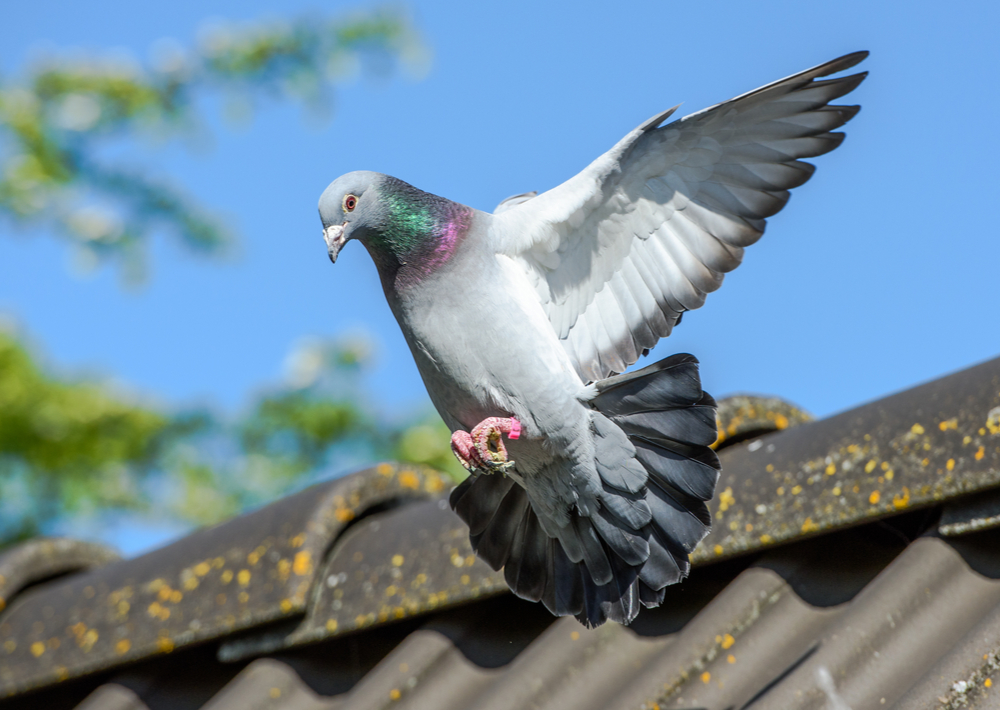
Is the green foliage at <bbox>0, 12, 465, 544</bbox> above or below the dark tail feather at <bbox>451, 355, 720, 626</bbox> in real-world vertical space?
above

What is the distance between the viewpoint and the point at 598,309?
2.06 meters

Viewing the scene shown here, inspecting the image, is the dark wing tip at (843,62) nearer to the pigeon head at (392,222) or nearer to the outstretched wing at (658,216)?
the outstretched wing at (658,216)

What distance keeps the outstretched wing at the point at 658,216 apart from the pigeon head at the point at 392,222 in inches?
4.8

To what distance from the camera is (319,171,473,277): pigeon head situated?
1872 mm

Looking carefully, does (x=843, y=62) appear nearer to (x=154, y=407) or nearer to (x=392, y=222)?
(x=392, y=222)

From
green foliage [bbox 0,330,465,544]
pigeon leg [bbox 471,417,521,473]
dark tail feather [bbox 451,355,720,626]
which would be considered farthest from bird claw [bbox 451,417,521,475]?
green foliage [bbox 0,330,465,544]

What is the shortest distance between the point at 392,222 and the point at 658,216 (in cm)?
54

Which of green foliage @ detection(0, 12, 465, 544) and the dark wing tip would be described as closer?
the dark wing tip

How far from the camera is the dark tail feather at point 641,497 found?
1.89 metres

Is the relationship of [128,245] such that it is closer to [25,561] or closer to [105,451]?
[105,451]

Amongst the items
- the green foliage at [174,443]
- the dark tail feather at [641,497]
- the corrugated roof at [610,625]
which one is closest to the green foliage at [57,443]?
the green foliage at [174,443]

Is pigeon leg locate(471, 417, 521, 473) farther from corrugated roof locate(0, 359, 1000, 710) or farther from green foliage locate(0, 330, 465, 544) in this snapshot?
green foliage locate(0, 330, 465, 544)

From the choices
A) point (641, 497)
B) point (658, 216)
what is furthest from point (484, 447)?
point (658, 216)

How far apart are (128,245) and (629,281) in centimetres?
925
